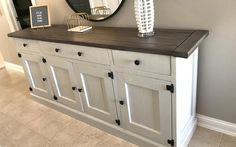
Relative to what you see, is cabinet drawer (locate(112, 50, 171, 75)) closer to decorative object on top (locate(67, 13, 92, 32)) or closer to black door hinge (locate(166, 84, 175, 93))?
black door hinge (locate(166, 84, 175, 93))

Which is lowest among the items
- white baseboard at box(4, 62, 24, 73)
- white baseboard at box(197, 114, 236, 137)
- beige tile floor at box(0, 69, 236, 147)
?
beige tile floor at box(0, 69, 236, 147)

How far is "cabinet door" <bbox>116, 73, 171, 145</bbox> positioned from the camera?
1421 mm

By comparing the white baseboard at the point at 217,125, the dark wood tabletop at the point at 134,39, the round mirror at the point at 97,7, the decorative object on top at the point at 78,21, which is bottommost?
the white baseboard at the point at 217,125

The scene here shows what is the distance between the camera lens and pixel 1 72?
3717mm

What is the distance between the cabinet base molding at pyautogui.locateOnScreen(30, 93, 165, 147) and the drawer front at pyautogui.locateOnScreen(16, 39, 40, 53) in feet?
2.05

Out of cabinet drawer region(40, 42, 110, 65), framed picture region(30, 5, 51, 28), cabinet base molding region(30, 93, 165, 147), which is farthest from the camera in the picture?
framed picture region(30, 5, 51, 28)

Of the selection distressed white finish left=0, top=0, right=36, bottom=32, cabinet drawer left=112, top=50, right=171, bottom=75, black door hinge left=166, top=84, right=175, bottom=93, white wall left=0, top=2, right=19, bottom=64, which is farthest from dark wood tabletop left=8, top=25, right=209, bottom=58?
white wall left=0, top=2, right=19, bottom=64

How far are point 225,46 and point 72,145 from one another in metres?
1.51

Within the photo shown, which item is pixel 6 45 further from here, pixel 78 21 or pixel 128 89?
pixel 128 89

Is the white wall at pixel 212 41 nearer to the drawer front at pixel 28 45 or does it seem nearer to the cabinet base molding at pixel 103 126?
the cabinet base molding at pixel 103 126

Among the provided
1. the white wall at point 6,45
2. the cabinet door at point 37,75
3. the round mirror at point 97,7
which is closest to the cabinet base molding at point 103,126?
the cabinet door at point 37,75

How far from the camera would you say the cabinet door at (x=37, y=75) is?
224 cm

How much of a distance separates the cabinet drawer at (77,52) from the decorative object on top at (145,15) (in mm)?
318

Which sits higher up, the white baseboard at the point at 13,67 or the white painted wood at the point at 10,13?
the white painted wood at the point at 10,13
